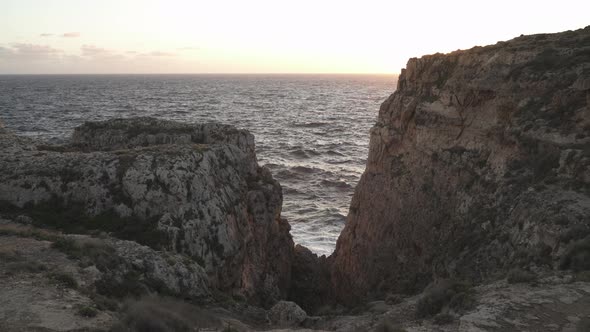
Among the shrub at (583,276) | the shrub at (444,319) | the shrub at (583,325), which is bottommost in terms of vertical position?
the shrub at (444,319)

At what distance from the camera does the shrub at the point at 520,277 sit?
13.9m

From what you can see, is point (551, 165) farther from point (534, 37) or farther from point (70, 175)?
point (70, 175)

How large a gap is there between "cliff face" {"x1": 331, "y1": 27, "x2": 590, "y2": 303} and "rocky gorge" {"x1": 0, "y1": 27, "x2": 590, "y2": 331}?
0.08m

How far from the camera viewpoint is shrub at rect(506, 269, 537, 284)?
13891 mm

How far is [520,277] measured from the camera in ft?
45.6

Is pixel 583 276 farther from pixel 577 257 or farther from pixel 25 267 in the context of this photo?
pixel 25 267

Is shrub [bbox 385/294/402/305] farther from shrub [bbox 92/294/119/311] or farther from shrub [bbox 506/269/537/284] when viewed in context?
shrub [bbox 92/294/119/311]

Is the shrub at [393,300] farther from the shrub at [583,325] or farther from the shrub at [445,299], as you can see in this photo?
the shrub at [583,325]

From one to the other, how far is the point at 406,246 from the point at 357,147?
44.5 meters

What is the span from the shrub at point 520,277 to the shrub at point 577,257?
1.25m

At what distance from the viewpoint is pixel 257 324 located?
54.6ft

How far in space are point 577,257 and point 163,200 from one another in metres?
16.0

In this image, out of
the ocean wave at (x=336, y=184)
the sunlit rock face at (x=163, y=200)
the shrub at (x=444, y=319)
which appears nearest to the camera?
the shrub at (x=444, y=319)

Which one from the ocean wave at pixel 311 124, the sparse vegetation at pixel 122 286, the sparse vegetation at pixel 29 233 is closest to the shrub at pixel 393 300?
the sparse vegetation at pixel 122 286
